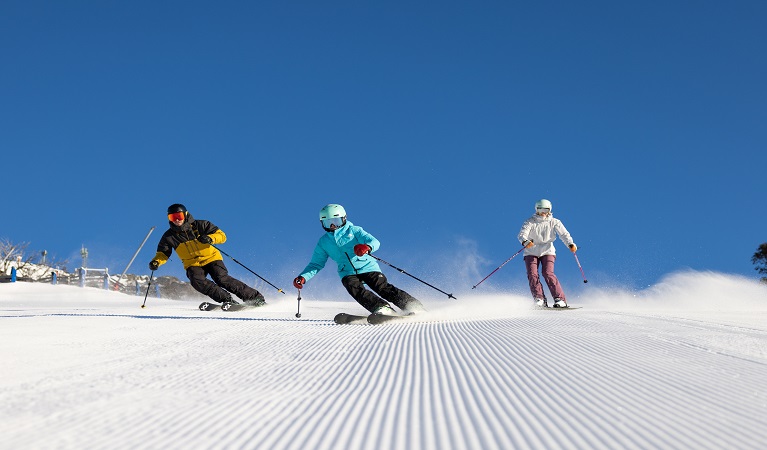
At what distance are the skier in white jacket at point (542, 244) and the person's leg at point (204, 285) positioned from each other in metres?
5.23

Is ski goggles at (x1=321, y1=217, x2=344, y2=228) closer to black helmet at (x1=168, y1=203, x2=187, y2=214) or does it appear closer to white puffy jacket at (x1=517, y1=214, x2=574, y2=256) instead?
black helmet at (x1=168, y1=203, x2=187, y2=214)

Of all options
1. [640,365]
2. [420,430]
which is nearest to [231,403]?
[420,430]

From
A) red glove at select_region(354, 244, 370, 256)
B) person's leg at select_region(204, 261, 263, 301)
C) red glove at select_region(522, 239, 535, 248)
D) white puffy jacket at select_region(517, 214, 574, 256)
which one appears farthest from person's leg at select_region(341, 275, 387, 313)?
white puffy jacket at select_region(517, 214, 574, 256)

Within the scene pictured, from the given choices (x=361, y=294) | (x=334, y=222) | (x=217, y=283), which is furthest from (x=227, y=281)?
(x=361, y=294)

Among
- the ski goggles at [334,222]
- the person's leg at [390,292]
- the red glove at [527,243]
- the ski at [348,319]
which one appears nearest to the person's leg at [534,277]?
the red glove at [527,243]

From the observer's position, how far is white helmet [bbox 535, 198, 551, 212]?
1100 cm

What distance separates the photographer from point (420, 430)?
1724mm

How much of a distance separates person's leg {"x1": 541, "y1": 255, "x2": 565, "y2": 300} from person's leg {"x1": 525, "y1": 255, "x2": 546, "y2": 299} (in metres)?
0.14

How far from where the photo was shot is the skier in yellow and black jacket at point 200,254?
9641 mm

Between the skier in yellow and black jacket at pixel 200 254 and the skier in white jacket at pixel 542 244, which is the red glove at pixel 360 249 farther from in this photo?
the skier in white jacket at pixel 542 244

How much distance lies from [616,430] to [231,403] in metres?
1.25

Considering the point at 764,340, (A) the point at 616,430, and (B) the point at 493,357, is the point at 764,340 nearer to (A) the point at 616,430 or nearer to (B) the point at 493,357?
(B) the point at 493,357

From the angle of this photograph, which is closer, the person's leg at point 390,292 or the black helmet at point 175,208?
the person's leg at point 390,292

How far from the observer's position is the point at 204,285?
975 cm
